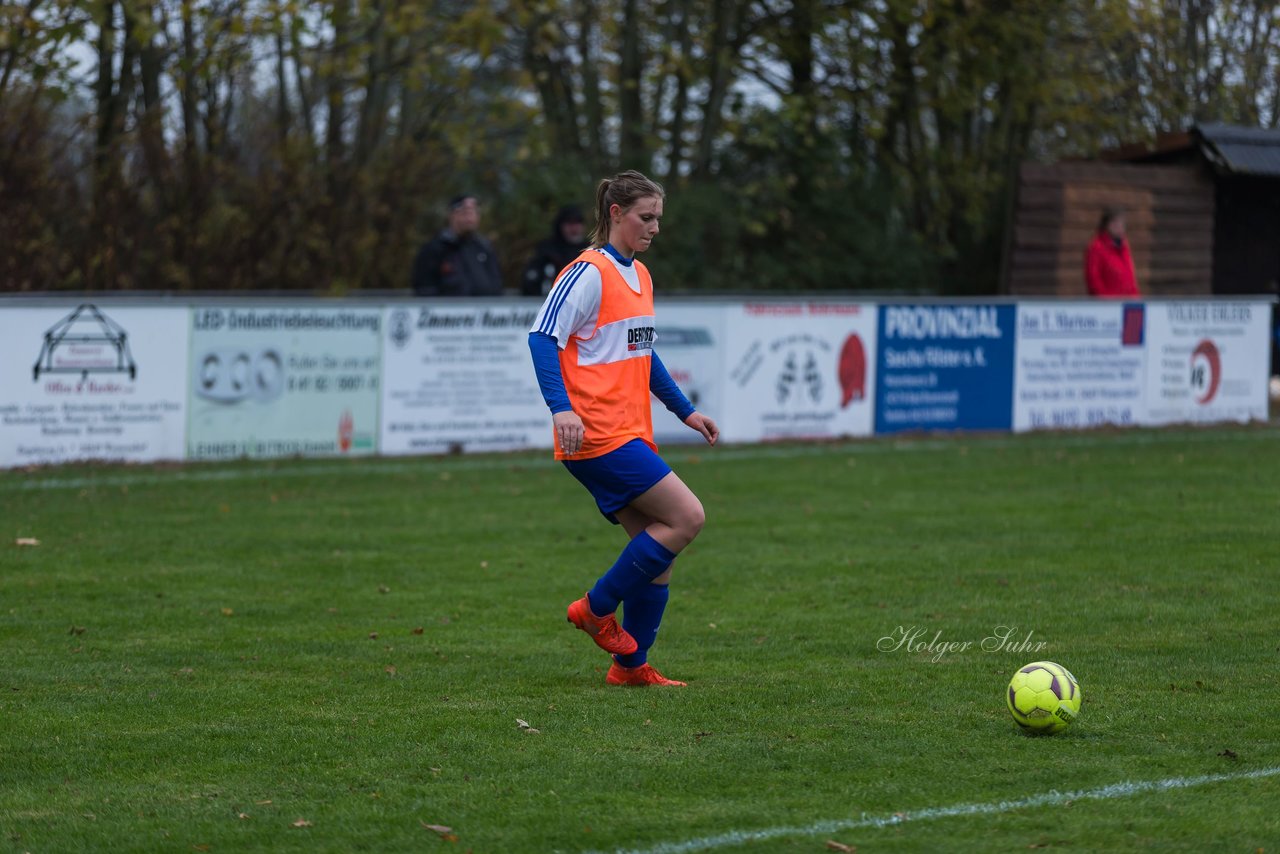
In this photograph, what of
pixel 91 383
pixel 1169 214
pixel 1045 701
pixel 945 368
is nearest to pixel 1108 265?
pixel 945 368

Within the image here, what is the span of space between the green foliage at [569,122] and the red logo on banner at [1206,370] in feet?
14.4

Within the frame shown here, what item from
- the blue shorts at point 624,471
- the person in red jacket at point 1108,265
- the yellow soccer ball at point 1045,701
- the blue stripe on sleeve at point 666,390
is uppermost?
the person in red jacket at point 1108,265

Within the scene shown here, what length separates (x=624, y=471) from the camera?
5.93m

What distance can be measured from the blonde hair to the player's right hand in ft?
2.48

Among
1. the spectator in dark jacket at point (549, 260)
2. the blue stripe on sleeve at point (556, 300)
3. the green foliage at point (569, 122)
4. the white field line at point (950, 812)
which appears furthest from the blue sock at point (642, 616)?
the green foliage at point (569, 122)

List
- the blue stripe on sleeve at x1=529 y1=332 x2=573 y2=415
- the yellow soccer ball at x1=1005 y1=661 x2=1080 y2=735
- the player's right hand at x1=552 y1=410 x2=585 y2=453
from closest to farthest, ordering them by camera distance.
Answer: the yellow soccer ball at x1=1005 y1=661 x2=1080 y2=735 → the player's right hand at x1=552 y1=410 x2=585 y2=453 → the blue stripe on sleeve at x1=529 y1=332 x2=573 y2=415

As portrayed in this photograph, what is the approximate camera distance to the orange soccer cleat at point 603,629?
19.8 feet

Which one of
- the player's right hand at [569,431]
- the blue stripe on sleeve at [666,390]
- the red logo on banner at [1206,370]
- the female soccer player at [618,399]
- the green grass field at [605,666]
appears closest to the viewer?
the green grass field at [605,666]

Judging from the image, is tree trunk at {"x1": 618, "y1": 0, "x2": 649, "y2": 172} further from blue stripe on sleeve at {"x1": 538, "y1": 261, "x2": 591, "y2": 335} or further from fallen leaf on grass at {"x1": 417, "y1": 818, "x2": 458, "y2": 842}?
fallen leaf on grass at {"x1": 417, "y1": 818, "x2": 458, "y2": 842}

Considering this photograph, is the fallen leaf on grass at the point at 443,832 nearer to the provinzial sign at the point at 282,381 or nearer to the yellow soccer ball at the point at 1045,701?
the yellow soccer ball at the point at 1045,701

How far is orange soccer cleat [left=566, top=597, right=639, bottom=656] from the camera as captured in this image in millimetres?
6039

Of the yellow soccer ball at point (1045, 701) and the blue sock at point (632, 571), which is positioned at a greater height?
the blue sock at point (632, 571)

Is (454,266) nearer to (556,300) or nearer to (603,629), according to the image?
(556,300)

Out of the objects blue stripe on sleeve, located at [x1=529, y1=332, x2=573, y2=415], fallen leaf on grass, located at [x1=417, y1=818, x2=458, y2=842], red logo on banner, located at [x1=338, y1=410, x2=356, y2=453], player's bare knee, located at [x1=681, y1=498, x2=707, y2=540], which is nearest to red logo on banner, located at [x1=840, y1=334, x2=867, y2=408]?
red logo on banner, located at [x1=338, y1=410, x2=356, y2=453]
